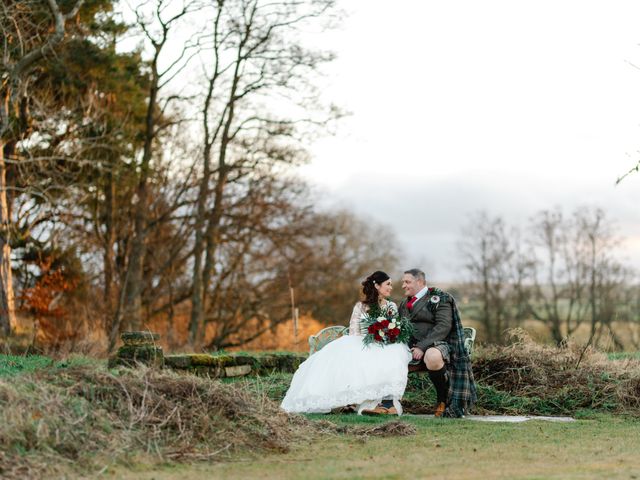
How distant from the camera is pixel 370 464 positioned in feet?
22.5

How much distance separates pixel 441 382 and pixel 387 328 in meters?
0.89

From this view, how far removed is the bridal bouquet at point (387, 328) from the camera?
10.0m

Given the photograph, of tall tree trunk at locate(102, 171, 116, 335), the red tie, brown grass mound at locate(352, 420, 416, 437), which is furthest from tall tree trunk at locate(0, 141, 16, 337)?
brown grass mound at locate(352, 420, 416, 437)

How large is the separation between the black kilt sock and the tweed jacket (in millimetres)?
289

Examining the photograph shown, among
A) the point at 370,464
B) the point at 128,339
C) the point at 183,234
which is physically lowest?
the point at 370,464

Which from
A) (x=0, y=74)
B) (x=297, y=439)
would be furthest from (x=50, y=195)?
(x=297, y=439)

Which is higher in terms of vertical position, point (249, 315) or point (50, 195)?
point (50, 195)

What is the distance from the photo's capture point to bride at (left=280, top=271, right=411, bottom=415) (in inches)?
386

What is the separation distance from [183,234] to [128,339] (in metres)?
17.0

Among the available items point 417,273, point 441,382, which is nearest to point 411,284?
point 417,273

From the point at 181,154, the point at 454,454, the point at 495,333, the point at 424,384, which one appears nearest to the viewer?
the point at 454,454

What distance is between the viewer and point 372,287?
1044cm

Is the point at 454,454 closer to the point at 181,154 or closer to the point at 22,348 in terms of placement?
the point at 22,348

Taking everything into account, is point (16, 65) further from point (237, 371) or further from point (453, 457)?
point (453, 457)
